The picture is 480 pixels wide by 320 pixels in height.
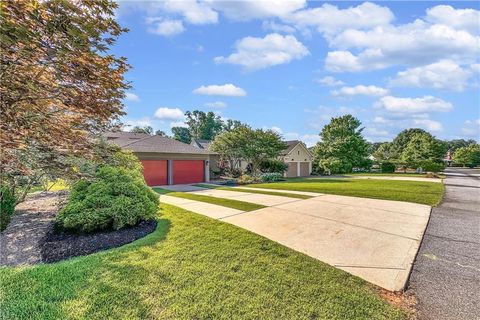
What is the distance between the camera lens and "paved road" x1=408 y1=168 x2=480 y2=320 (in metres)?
2.71

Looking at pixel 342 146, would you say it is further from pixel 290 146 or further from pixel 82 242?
pixel 82 242

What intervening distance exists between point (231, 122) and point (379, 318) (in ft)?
188

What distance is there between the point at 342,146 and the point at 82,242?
3232cm

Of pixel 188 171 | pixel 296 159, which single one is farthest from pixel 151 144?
pixel 296 159

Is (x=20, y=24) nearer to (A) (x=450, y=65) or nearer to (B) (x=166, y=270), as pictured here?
(B) (x=166, y=270)

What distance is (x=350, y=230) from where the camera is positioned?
548 centimetres

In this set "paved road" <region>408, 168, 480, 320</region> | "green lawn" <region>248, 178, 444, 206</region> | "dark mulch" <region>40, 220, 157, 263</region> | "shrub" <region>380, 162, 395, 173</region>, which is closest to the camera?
"paved road" <region>408, 168, 480, 320</region>

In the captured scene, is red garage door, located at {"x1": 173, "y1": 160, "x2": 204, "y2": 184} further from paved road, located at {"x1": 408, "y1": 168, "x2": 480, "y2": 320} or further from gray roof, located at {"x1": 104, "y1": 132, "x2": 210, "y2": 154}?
paved road, located at {"x1": 408, "y1": 168, "x2": 480, "y2": 320}

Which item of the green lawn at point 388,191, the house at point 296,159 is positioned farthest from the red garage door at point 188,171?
the house at point 296,159

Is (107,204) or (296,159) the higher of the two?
(296,159)

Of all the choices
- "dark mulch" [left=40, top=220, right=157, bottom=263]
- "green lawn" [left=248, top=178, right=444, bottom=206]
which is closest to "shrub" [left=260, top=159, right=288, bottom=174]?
"green lawn" [left=248, top=178, right=444, bottom=206]

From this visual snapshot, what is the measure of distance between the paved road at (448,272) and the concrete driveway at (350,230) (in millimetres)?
179

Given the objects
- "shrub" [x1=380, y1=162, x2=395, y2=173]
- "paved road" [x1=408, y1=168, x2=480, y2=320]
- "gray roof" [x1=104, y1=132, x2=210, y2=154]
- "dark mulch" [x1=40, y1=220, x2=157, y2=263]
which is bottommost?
"paved road" [x1=408, y1=168, x2=480, y2=320]

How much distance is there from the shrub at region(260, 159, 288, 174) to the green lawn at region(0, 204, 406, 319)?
19.2 metres
